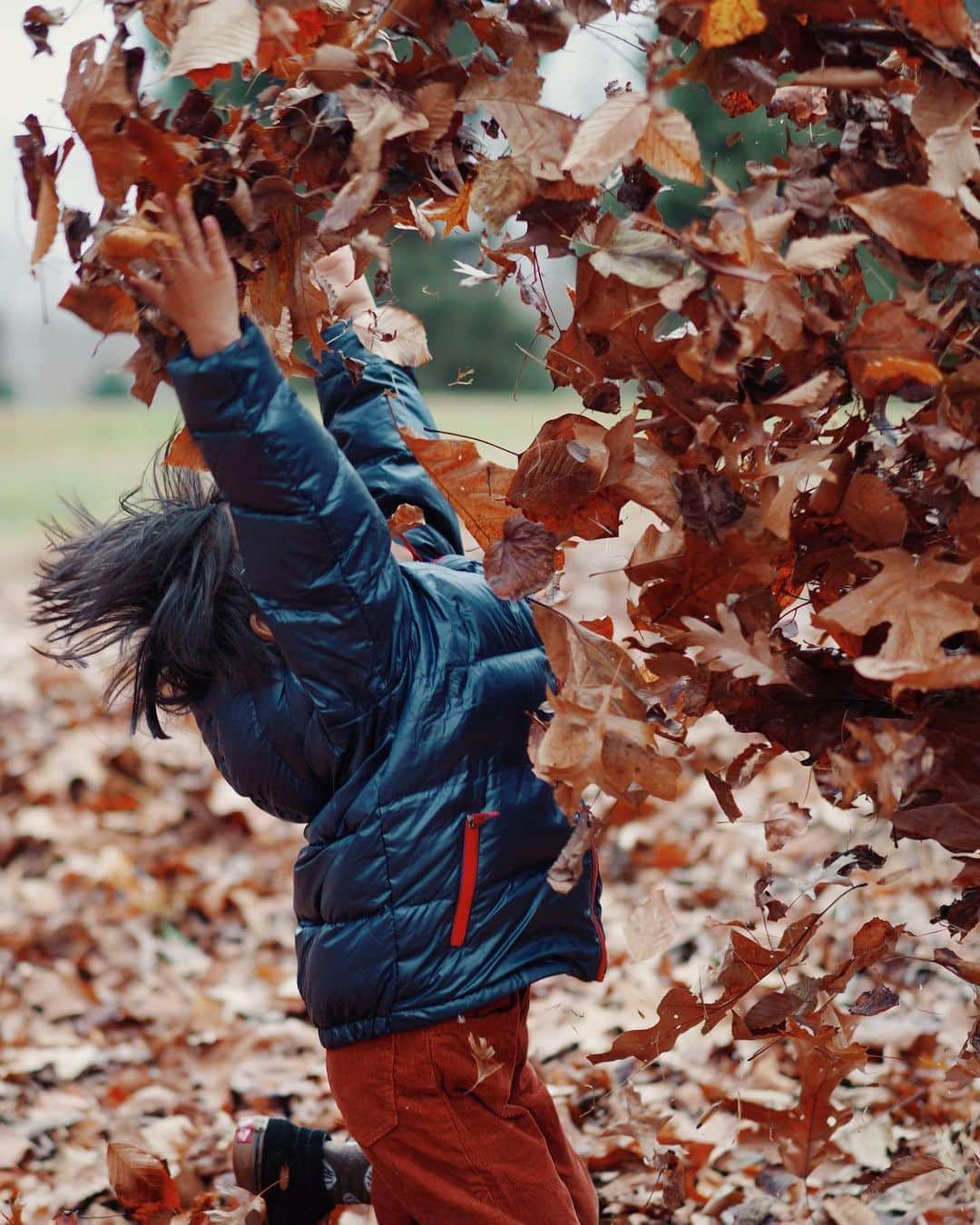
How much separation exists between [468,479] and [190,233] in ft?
1.71

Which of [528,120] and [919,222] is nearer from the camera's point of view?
[919,222]

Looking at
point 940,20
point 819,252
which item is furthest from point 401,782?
point 940,20

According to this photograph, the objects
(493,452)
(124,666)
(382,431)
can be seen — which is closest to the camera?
(124,666)

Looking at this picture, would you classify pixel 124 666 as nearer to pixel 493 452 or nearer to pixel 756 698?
pixel 756 698

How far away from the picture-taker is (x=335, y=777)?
192cm

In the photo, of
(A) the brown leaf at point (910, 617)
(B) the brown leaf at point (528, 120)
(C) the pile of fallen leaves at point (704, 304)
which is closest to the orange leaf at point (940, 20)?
(C) the pile of fallen leaves at point (704, 304)

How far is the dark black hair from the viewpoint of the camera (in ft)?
6.33

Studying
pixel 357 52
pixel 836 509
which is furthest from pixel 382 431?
pixel 836 509

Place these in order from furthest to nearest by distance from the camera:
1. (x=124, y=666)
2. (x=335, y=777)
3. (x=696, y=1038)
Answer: (x=696, y=1038) → (x=124, y=666) → (x=335, y=777)

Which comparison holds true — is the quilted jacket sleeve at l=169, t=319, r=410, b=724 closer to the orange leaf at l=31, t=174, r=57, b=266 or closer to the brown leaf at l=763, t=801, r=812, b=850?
the orange leaf at l=31, t=174, r=57, b=266

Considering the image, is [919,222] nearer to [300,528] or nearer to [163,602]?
[300,528]

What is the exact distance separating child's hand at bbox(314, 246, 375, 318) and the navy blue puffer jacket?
0.39 metres

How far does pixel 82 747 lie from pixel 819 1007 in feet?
11.2

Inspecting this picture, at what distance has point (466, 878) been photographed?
1894 mm
